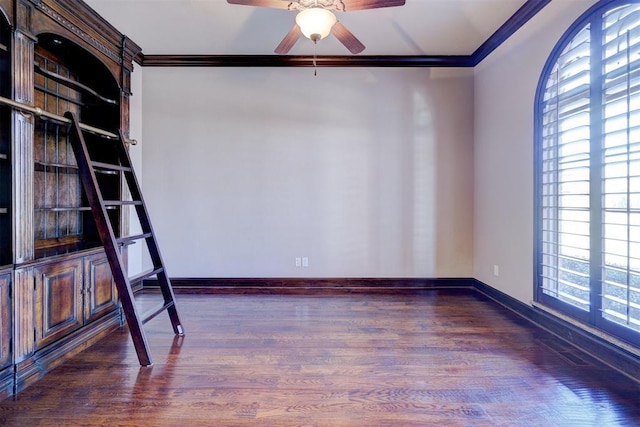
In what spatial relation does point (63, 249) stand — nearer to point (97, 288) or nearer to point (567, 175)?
point (97, 288)

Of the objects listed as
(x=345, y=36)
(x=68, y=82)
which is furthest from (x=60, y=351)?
(x=345, y=36)

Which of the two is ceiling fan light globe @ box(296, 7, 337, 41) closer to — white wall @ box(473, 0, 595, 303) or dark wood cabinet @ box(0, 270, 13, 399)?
white wall @ box(473, 0, 595, 303)

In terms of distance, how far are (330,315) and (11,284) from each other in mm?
2547

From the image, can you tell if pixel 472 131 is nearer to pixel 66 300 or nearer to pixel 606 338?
pixel 606 338

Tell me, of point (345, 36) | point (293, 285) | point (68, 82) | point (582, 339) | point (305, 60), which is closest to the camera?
point (582, 339)

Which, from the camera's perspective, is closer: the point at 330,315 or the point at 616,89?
the point at 616,89

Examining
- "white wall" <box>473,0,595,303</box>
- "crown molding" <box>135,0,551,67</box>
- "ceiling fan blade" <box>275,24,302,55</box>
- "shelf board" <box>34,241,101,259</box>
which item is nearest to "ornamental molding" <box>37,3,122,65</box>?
"crown molding" <box>135,0,551,67</box>

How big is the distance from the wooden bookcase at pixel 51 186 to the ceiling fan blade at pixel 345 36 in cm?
212

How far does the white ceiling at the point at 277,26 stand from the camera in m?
3.12

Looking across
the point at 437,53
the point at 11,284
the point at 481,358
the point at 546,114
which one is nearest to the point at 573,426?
the point at 481,358

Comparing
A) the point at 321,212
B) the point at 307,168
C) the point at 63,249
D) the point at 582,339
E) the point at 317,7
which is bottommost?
the point at 582,339

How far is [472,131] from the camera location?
4258 millimetres

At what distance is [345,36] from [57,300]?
3.04 m

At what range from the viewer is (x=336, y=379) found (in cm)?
218
